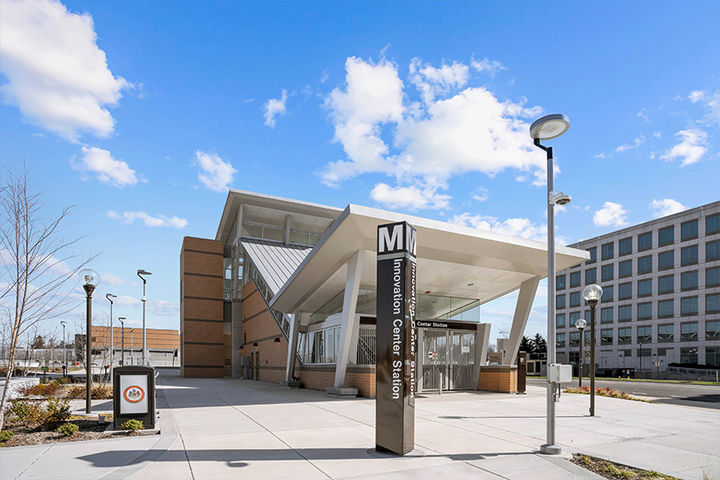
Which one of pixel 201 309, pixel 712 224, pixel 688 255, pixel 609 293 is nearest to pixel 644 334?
pixel 609 293

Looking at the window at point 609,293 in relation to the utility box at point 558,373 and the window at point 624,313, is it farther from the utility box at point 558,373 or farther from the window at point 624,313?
the utility box at point 558,373

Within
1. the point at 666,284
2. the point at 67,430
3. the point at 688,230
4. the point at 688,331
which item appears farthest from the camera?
the point at 666,284

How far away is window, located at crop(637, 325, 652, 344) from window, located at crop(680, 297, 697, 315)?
19.2ft

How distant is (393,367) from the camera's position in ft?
29.0

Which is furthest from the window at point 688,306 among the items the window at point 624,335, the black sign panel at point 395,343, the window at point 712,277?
the black sign panel at point 395,343

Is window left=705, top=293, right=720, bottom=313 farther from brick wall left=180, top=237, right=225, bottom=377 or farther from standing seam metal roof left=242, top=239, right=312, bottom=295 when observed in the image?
brick wall left=180, top=237, right=225, bottom=377

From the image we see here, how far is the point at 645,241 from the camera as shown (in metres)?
76.4

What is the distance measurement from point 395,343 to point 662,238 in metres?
77.9

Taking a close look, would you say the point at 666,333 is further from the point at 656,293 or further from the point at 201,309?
the point at 201,309

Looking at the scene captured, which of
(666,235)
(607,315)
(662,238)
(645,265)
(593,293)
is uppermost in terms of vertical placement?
(666,235)

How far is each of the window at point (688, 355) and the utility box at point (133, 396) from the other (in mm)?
73587

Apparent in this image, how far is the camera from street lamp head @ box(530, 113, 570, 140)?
30.1 ft

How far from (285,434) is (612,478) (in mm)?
6304

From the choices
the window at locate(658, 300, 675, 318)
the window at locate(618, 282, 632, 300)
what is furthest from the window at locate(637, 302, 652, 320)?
the window at locate(618, 282, 632, 300)
